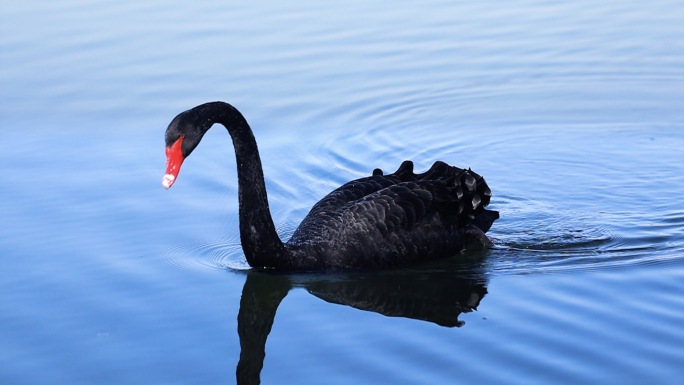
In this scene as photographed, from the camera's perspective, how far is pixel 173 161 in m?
5.89

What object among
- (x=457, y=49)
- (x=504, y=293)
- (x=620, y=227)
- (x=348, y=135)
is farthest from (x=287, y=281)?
(x=457, y=49)

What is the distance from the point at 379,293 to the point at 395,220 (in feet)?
1.94

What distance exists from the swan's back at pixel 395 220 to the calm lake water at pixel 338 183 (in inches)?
6.0

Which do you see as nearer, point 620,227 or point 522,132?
point 620,227

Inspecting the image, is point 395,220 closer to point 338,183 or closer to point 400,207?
point 400,207

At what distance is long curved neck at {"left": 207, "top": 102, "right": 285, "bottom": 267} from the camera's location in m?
6.53

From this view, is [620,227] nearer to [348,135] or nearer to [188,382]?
[348,135]

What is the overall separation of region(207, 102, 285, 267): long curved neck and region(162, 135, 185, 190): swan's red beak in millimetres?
595

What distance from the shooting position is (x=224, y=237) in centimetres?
736

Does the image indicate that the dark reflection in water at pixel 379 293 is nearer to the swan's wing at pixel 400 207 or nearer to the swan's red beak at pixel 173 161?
the swan's wing at pixel 400 207

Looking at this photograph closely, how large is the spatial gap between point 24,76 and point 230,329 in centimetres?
522

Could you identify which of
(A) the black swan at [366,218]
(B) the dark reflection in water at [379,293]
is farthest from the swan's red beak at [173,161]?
(B) the dark reflection in water at [379,293]

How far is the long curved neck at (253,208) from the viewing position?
21.4 ft

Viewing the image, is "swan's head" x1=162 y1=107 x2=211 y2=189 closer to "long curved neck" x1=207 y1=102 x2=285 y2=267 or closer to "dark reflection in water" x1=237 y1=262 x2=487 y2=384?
"long curved neck" x1=207 y1=102 x2=285 y2=267
